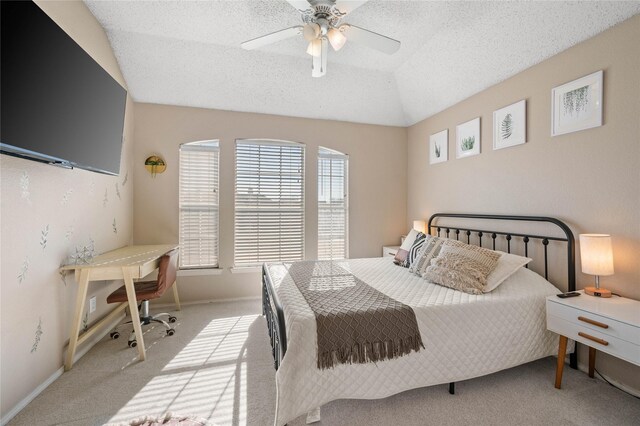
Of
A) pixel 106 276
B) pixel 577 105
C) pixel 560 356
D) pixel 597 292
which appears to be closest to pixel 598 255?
pixel 597 292

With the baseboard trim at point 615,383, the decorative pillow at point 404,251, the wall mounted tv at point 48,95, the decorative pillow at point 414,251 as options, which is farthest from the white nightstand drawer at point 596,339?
the wall mounted tv at point 48,95

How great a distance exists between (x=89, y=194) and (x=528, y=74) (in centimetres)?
430

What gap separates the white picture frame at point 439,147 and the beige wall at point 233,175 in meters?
0.65

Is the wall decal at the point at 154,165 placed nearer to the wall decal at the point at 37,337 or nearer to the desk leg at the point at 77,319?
the desk leg at the point at 77,319

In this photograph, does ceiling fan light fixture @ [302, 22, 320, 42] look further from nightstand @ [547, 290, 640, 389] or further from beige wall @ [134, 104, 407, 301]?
nightstand @ [547, 290, 640, 389]

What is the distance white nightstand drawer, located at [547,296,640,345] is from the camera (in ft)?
5.16

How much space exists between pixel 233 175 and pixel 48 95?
2272 mm

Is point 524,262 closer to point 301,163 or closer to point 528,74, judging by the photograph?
point 528,74

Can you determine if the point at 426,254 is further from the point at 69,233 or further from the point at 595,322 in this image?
the point at 69,233

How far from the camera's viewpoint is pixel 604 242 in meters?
1.91

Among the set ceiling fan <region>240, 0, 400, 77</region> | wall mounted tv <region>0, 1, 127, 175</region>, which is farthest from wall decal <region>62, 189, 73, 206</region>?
ceiling fan <region>240, 0, 400, 77</region>

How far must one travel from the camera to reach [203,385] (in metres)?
2.06

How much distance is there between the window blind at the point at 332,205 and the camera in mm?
4233

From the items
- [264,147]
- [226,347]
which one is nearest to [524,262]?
[226,347]
